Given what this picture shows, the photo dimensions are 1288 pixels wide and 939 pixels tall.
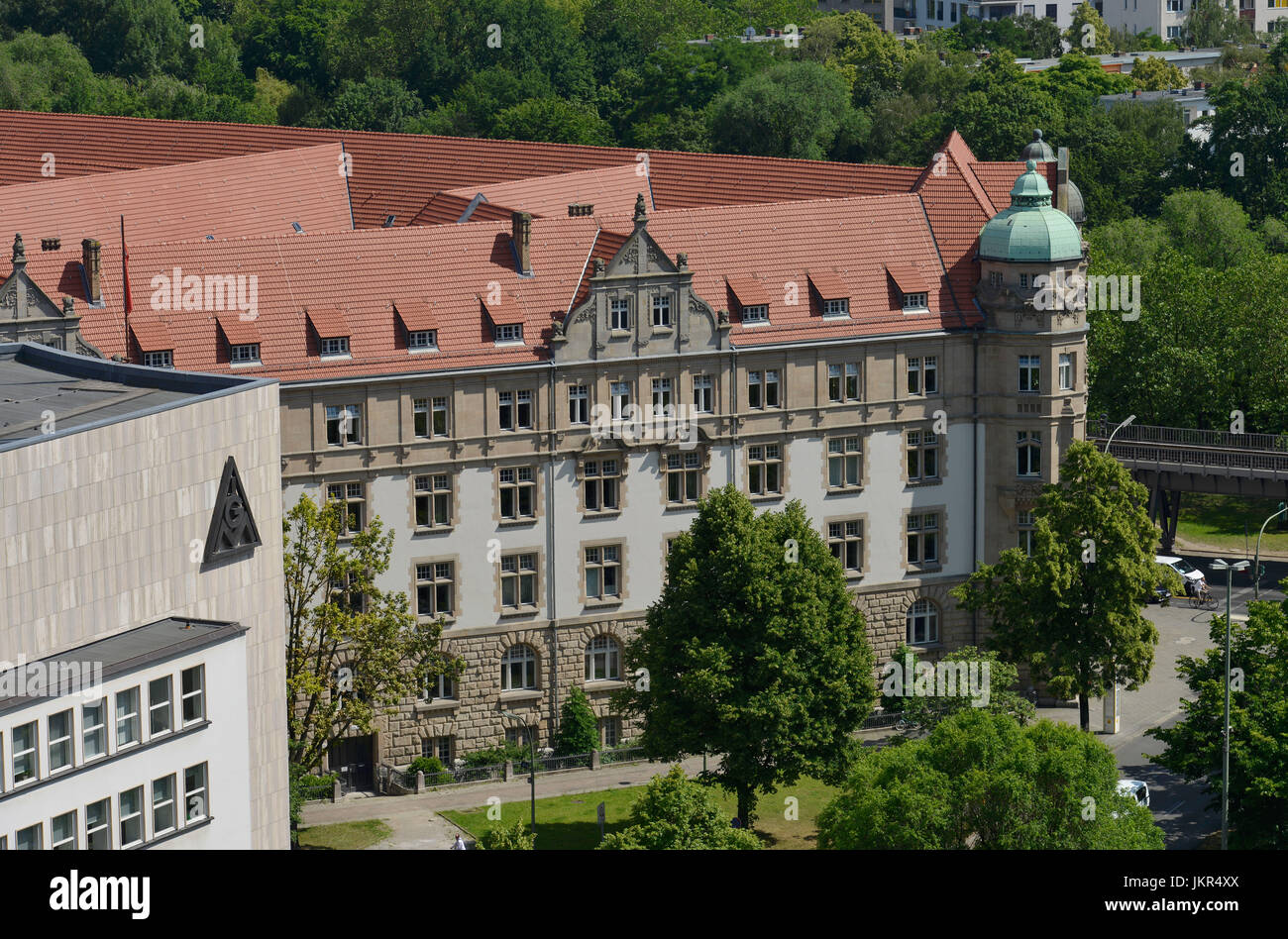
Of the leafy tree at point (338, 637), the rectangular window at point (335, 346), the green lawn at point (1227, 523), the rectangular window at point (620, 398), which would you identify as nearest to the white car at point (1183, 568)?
the green lawn at point (1227, 523)

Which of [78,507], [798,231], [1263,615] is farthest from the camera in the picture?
[798,231]

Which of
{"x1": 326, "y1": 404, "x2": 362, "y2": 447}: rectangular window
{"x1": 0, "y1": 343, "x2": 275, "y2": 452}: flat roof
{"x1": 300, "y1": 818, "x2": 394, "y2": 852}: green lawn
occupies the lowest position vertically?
{"x1": 300, "y1": 818, "x2": 394, "y2": 852}: green lawn

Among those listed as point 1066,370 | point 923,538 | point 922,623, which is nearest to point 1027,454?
point 1066,370

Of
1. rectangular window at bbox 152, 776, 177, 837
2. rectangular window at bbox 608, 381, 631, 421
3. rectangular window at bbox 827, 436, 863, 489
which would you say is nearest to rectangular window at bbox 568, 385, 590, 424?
rectangular window at bbox 608, 381, 631, 421

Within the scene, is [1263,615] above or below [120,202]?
below

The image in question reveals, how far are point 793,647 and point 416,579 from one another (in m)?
16.3

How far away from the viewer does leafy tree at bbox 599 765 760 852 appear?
6588 centimetres

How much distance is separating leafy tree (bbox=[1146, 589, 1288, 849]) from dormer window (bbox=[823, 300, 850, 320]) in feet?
72.9

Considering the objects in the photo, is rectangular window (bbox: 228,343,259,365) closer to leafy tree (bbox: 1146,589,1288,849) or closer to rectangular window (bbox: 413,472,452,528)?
rectangular window (bbox: 413,472,452,528)

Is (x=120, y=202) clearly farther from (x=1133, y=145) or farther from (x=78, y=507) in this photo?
(x=1133, y=145)
